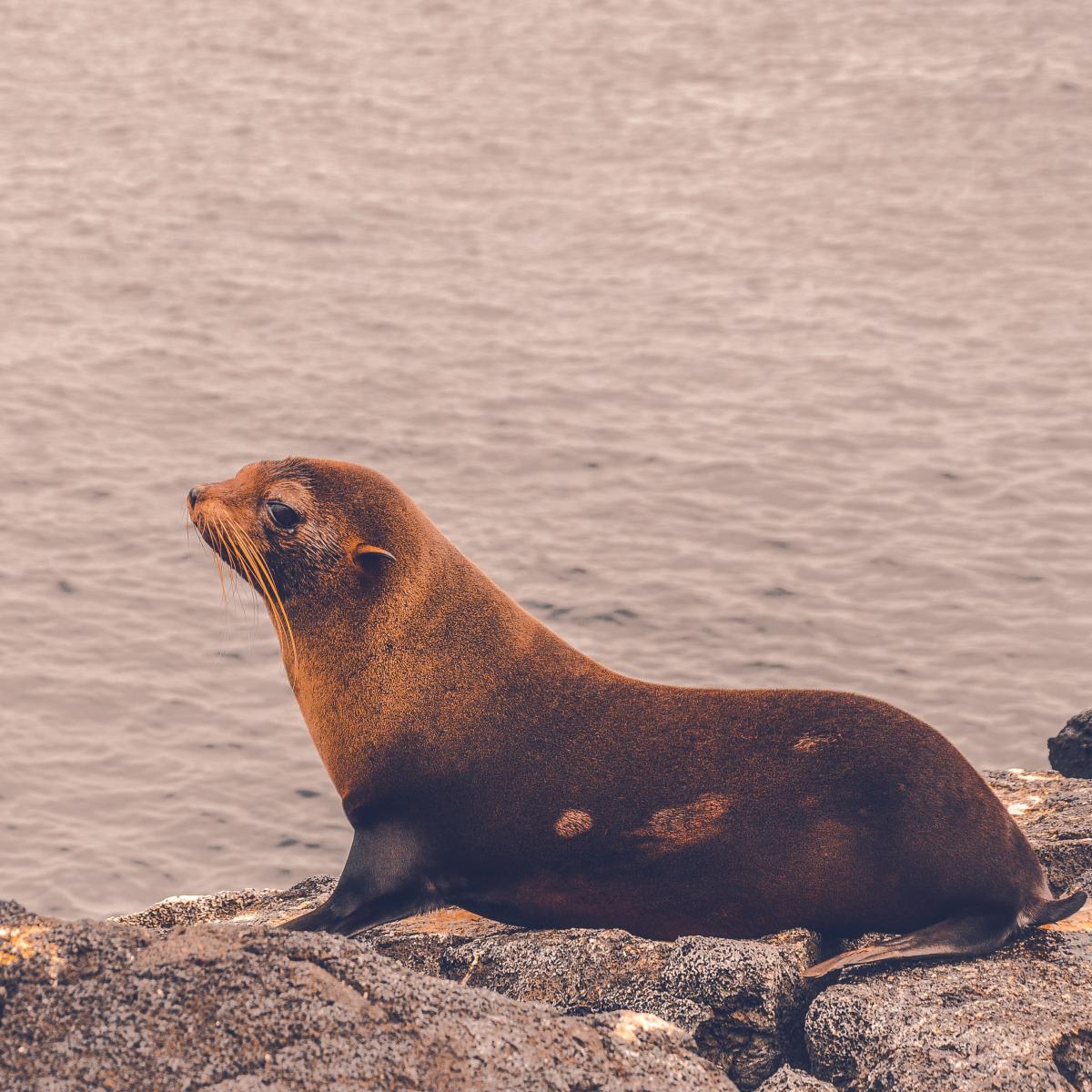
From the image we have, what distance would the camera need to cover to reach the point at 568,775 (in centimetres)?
579

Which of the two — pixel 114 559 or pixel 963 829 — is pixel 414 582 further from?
pixel 114 559

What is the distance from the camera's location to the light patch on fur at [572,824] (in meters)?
5.71

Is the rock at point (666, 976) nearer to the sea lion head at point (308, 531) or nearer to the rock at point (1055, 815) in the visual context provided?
the rock at point (1055, 815)

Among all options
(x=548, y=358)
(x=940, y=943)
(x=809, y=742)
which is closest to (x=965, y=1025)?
(x=940, y=943)

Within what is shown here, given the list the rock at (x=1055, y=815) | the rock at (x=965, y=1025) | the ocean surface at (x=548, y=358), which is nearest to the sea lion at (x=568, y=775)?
the rock at (x=965, y=1025)

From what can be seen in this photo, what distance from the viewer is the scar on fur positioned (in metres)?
5.63

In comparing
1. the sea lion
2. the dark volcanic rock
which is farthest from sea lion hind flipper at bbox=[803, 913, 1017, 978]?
the dark volcanic rock

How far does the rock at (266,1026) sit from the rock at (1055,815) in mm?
2284

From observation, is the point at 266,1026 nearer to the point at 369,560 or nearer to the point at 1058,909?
the point at 369,560

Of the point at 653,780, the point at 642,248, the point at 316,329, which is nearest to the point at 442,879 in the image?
the point at 653,780

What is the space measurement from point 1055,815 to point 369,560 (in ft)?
10.2

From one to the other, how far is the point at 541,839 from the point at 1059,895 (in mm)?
1917

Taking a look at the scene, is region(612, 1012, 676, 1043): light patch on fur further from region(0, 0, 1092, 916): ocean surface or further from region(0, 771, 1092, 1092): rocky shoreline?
region(0, 0, 1092, 916): ocean surface

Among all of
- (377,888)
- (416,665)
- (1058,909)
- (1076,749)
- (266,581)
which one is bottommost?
(1076,749)
